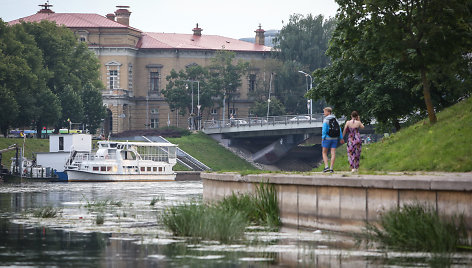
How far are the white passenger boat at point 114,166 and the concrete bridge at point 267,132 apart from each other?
14.7 m

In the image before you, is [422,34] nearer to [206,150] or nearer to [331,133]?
[331,133]

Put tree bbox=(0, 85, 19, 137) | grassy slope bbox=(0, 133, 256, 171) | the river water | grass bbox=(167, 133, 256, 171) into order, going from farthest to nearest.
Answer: grass bbox=(167, 133, 256, 171) → grassy slope bbox=(0, 133, 256, 171) → tree bbox=(0, 85, 19, 137) → the river water

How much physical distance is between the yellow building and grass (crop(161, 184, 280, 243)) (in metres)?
95.1

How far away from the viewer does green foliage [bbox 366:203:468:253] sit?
1525cm

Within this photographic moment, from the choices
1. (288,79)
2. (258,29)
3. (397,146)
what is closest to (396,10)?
(397,146)

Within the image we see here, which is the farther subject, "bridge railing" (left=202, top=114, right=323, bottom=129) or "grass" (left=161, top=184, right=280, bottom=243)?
"bridge railing" (left=202, top=114, right=323, bottom=129)

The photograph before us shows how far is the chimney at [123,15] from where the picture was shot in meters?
125

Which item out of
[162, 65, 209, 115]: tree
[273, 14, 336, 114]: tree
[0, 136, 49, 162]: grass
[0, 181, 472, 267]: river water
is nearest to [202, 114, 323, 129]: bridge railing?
[162, 65, 209, 115]: tree

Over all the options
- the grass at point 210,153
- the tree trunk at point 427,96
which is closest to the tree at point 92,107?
the grass at point 210,153

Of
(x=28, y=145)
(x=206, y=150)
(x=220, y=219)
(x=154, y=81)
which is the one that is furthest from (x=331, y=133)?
(x=154, y=81)

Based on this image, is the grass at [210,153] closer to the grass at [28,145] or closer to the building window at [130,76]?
the grass at [28,145]

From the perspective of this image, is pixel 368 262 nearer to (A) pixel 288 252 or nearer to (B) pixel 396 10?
(A) pixel 288 252

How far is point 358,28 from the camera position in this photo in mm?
32594

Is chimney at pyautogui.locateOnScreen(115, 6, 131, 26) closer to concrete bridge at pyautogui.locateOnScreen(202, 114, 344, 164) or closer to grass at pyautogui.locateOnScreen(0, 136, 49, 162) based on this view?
concrete bridge at pyautogui.locateOnScreen(202, 114, 344, 164)
